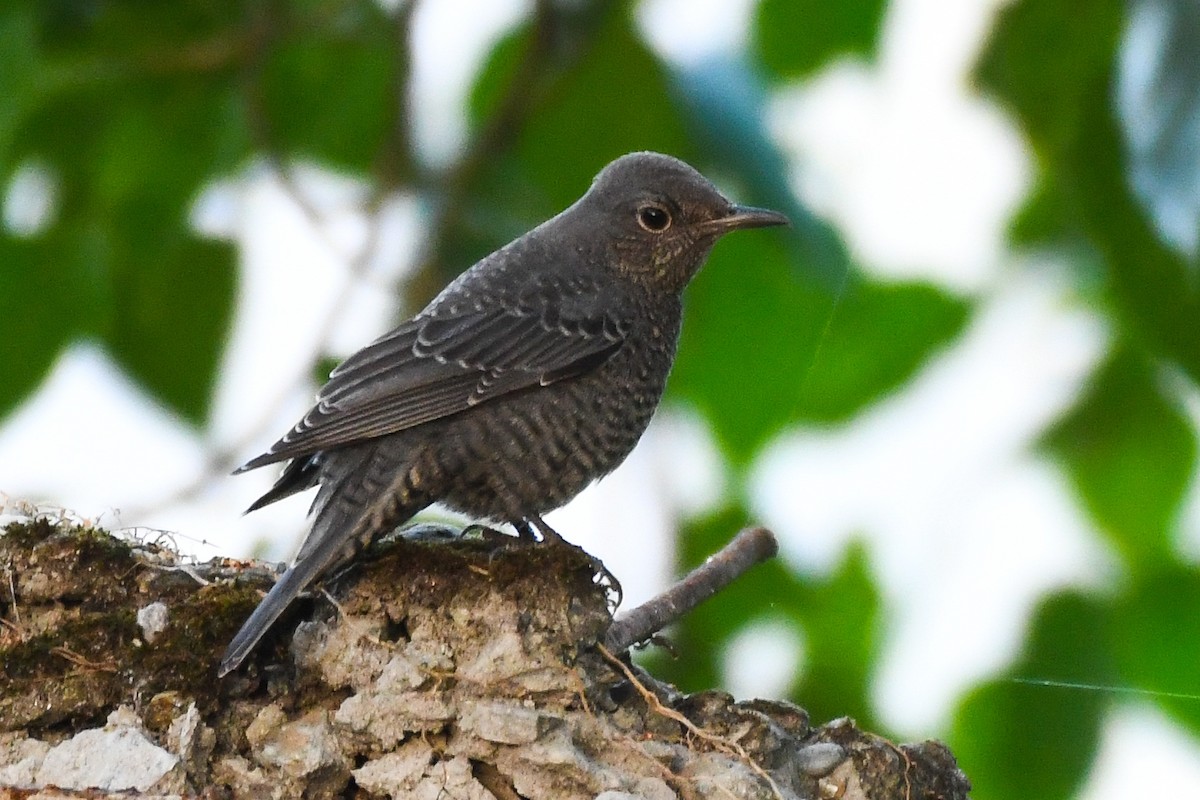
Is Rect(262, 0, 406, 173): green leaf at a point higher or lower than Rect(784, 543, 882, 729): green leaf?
higher

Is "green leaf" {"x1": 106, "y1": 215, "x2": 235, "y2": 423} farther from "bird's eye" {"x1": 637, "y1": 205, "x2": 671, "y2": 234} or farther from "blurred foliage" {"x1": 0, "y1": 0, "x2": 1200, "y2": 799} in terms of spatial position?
"bird's eye" {"x1": 637, "y1": 205, "x2": 671, "y2": 234}

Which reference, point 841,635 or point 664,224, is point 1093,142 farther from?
point 841,635

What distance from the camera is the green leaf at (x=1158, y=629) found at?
17.2ft

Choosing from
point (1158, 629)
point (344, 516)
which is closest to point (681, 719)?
point (344, 516)

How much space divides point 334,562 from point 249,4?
126 inches

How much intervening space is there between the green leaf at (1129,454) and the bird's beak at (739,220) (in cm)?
132

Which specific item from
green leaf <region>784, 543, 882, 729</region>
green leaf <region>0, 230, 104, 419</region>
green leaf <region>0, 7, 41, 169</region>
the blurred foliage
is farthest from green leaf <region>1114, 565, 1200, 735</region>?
green leaf <region>0, 7, 41, 169</region>

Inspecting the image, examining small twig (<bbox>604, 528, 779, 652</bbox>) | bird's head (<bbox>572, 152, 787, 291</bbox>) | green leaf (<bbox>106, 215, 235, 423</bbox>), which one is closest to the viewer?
small twig (<bbox>604, 528, 779, 652</bbox>)

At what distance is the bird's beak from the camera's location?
454cm

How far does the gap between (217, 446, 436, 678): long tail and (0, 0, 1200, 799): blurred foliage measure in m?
1.78

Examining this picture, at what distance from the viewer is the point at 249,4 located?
6156 millimetres

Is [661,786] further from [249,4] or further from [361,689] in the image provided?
[249,4]

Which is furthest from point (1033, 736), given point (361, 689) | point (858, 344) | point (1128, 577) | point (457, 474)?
point (361, 689)

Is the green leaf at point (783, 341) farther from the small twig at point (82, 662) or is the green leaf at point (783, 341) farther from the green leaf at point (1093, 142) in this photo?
the small twig at point (82, 662)
